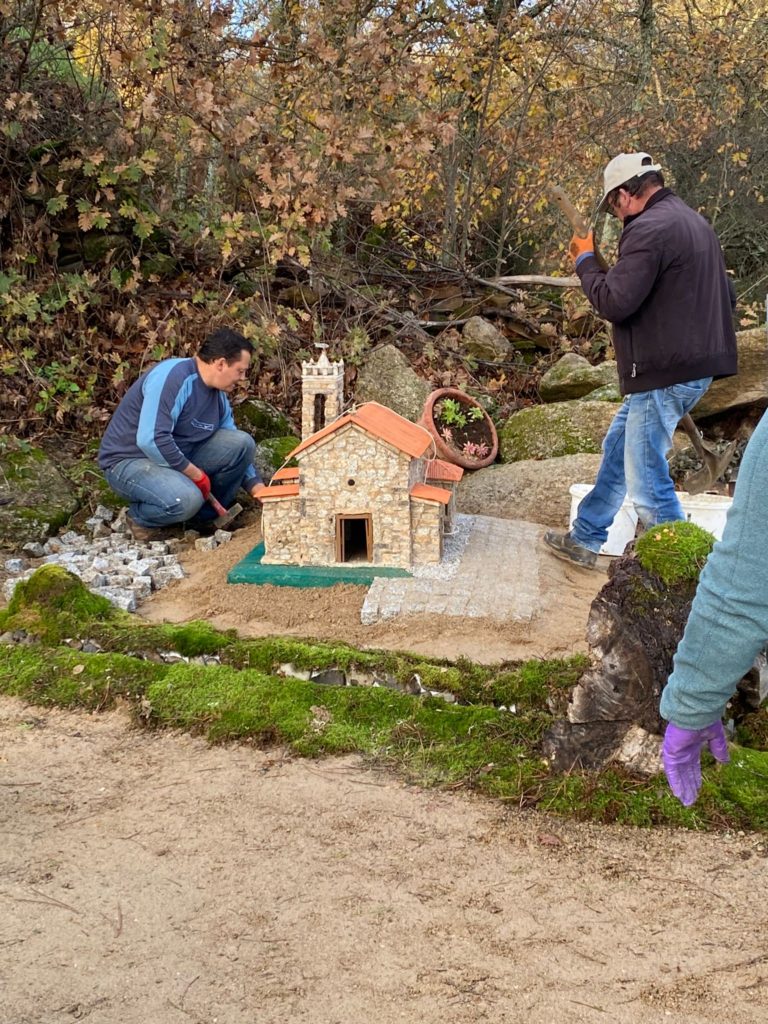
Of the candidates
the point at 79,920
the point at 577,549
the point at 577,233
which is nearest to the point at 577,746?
the point at 79,920

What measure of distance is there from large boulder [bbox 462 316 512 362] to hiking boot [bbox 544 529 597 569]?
4.54 metres

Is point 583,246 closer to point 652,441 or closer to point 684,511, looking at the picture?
point 652,441

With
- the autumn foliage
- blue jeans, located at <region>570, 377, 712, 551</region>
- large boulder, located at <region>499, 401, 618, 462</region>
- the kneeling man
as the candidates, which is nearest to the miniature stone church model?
the kneeling man

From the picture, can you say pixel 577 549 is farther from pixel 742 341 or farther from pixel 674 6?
pixel 674 6

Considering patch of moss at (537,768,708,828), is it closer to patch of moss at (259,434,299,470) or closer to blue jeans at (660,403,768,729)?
blue jeans at (660,403,768,729)

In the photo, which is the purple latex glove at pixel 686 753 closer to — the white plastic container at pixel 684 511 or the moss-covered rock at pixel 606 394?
the white plastic container at pixel 684 511

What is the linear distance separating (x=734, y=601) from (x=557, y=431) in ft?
21.9

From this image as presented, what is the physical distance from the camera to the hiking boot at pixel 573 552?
21.3 feet

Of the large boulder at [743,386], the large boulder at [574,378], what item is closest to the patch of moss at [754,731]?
the large boulder at [743,386]

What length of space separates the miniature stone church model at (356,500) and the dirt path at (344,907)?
2.36 metres

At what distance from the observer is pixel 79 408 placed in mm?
9047

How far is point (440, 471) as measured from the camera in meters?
6.78

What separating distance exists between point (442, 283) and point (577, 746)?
28.6 feet

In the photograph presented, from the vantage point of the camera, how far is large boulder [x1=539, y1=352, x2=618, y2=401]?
9.46 meters
